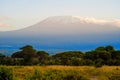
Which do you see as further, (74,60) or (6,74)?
(74,60)

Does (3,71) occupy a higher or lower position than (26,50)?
lower

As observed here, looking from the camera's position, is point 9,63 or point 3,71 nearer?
point 3,71

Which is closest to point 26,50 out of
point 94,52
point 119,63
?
point 94,52

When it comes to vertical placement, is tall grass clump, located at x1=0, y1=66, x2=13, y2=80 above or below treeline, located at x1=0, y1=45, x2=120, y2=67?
below

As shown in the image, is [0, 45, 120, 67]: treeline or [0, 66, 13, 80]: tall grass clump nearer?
[0, 66, 13, 80]: tall grass clump

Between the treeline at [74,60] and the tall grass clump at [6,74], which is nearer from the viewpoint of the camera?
the tall grass clump at [6,74]

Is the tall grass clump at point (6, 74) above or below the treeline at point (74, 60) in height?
below

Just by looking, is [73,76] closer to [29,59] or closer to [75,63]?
[75,63]

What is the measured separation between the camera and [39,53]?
154 ft

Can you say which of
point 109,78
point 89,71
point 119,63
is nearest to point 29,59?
point 119,63

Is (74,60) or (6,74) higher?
(74,60)

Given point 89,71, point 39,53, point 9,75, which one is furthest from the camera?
point 39,53

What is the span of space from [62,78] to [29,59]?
77.3 ft

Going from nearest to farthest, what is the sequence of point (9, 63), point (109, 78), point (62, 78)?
point (62, 78) → point (109, 78) → point (9, 63)
